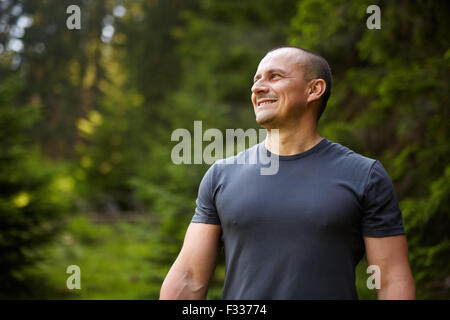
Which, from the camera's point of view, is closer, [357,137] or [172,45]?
[357,137]

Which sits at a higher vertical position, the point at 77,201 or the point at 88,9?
the point at 88,9

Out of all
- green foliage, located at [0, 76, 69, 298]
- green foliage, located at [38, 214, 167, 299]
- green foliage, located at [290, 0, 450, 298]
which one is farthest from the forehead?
green foliage, located at [0, 76, 69, 298]

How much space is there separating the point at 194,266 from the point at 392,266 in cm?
90

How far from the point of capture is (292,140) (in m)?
2.02

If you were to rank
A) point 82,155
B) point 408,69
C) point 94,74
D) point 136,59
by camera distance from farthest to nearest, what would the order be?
point 94,74
point 136,59
point 82,155
point 408,69

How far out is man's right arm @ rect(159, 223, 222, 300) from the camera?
6.24ft

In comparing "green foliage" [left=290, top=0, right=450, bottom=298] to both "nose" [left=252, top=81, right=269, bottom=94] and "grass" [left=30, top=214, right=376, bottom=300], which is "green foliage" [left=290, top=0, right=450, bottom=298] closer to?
"grass" [left=30, top=214, right=376, bottom=300]

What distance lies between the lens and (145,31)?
2083 centimetres

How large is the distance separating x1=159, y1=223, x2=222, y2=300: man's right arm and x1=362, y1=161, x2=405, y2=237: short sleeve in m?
0.70

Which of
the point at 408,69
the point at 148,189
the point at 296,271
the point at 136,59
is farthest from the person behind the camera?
the point at 136,59

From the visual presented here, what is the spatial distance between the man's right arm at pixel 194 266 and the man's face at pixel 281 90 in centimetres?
62

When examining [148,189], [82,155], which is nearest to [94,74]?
[82,155]
